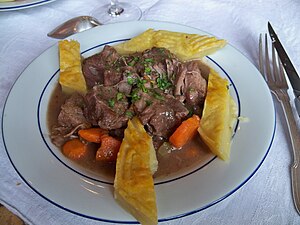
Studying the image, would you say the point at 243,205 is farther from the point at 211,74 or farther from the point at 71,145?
the point at 71,145

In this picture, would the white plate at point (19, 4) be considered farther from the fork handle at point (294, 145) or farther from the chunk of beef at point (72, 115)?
the fork handle at point (294, 145)

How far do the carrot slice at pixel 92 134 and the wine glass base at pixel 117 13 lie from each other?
1.07m

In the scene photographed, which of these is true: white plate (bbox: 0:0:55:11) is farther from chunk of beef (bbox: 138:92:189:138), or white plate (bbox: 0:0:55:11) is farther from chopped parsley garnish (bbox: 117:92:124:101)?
chunk of beef (bbox: 138:92:189:138)

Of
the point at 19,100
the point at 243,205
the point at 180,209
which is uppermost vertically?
the point at 19,100

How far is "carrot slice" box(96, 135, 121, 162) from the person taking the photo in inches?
66.9

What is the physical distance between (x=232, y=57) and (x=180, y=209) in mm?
963

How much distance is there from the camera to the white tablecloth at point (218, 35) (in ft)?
5.15

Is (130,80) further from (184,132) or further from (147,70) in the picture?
(184,132)

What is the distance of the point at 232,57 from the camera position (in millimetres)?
2031

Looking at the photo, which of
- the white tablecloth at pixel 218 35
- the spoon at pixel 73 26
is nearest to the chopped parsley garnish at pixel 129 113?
the white tablecloth at pixel 218 35

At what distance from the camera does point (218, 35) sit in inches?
95.7

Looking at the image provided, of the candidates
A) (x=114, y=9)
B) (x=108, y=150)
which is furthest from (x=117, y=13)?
(x=108, y=150)

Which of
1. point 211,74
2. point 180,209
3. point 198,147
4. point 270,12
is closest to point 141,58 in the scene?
point 211,74

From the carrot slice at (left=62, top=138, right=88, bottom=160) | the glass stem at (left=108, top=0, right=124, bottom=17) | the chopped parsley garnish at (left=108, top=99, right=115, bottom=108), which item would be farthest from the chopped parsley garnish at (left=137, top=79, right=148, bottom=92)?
the glass stem at (left=108, top=0, right=124, bottom=17)
